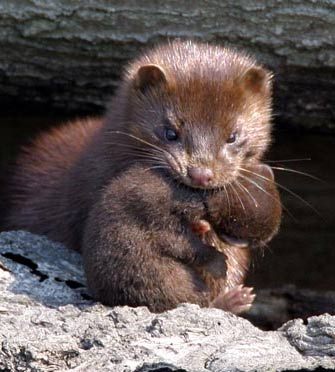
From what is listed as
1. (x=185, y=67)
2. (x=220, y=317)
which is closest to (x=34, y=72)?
(x=185, y=67)

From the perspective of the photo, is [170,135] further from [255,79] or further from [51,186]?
[51,186]

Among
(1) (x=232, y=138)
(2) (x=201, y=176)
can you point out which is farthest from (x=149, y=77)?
(2) (x=201, y=176)

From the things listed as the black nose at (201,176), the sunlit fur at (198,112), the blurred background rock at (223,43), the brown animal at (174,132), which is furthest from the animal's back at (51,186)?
the black nose at (201,176)

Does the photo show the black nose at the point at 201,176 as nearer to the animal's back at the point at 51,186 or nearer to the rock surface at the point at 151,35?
the animal's back at the point at 51,186

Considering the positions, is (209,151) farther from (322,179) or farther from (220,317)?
(322,179)

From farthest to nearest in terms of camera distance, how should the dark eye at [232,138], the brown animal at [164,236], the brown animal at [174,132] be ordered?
the dark eye at [232,138] → the brown animal at [174,132] → the brown animal at [164,236]
